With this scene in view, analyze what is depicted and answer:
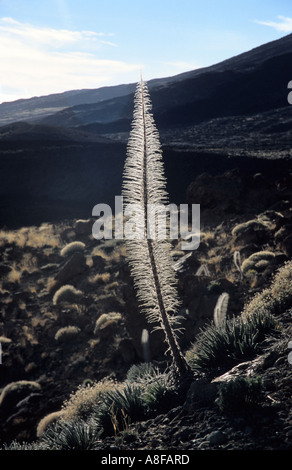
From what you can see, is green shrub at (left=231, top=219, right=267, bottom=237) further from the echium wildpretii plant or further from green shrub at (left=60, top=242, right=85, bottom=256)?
the echium wildpretii plant

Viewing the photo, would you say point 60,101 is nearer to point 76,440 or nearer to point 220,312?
point 220,312

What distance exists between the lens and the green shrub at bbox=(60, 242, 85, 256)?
1986 cm

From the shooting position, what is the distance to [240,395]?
4.15 m

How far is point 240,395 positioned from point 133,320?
22.3ft

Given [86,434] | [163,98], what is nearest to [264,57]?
[163,98]

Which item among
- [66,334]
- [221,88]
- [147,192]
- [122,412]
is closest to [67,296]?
[66,334]

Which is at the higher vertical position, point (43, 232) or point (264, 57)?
point (264, 57)

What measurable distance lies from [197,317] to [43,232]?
1661 centimetres

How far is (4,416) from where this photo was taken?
9664 millimetres

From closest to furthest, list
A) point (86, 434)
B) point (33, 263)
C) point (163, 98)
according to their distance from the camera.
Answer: point (86, 434)
point (33, 263)
point (163, 98)

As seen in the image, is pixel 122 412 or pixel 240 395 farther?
pixel 122 412

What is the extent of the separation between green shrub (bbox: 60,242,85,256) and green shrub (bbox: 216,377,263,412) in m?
16.1

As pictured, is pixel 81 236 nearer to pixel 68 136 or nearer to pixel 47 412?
pixel 47 412

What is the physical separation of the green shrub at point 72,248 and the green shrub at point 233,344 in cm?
1456
